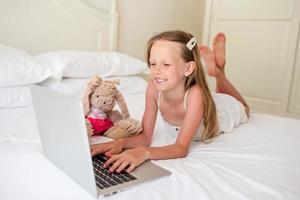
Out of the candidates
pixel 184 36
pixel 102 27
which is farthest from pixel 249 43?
pixel 184 36

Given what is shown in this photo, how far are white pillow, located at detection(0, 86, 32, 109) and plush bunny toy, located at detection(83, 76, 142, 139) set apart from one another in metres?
0.46

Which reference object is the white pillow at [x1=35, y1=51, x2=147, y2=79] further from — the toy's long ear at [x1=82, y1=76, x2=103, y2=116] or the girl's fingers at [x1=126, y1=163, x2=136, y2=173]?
the girl's fingers at [x1=126, y1=163, x2=136, y2=173]

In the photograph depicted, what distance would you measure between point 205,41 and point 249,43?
1.40 feet

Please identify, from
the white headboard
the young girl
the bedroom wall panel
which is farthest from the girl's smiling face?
the bedroom wall panel

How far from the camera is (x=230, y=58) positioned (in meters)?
2.73

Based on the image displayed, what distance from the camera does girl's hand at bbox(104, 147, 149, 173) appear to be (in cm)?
70

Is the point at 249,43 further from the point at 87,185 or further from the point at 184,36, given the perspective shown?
the point at 87,185

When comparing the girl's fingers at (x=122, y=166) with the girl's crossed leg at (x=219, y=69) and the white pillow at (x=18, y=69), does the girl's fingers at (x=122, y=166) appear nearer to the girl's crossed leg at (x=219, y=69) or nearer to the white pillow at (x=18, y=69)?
the white pillow at (x=18, y=69)

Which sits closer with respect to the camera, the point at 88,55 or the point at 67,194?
the point at 67,194

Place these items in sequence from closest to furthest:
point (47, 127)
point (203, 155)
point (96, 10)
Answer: point (47, 127), point (203, 155), point (96, 10)

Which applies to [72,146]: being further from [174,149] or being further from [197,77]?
[197,77]

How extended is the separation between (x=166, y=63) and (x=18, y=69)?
2.52 feet

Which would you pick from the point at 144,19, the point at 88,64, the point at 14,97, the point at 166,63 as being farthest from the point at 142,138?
the point at 144,19

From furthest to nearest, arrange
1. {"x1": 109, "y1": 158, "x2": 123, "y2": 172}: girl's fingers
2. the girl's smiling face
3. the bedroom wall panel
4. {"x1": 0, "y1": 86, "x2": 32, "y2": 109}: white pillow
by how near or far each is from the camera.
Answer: the bedroom wall panel, {"x1": 0, "y1": 86, "x2": 32, "y2": 109}: white pillow, the girl's smiling face, {"x1": 109, "y1": 158, "x2": 123, "y2": 172}: girl's fingers
